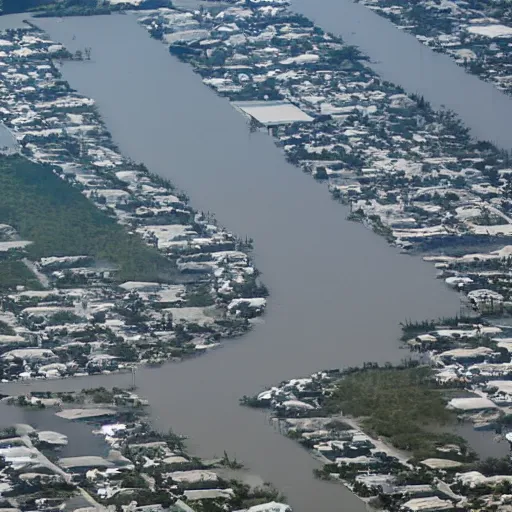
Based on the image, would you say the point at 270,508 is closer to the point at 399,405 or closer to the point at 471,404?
the point at 399,405

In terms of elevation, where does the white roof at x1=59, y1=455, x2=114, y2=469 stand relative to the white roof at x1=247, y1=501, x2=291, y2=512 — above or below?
below

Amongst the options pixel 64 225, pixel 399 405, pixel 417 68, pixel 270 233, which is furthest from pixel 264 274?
pixel 417 68

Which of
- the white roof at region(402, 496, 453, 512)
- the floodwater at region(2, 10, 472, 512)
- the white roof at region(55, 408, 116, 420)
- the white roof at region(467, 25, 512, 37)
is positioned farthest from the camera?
the white roof at region(467, 25, 512, 37)

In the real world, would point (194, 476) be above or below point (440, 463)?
below

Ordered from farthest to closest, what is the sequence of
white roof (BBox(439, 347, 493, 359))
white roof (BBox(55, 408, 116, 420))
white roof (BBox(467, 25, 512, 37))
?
white roof (BBox(467, 25, 512, 37)) < white roof (BBox(439, 347, 493, 359)) < white roof (BBox(55, 408, 116, 420))

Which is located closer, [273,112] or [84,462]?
[84,462]

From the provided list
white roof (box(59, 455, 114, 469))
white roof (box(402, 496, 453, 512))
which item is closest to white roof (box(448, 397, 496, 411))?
white roof (box(402, 496, 453, 512))

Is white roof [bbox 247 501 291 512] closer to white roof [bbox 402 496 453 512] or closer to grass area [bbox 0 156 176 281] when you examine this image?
white roof [bbox 402 496 453 512]

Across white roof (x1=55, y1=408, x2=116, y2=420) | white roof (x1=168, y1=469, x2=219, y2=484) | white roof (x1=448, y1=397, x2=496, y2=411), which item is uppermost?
white roof (x1=448, y1=397, x2=496, y2=411)
